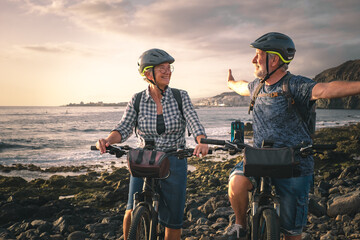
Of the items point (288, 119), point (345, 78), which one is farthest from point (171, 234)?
point (345, 78)

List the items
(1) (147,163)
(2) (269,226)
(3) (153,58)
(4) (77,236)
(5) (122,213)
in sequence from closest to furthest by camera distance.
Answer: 1. (2) (269,226)
2. (1) (147,163)
3. (3) (153,58)
4. (4) (77,236)
5. (5) (122,213)

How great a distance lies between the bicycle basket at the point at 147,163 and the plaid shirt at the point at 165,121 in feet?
1.77

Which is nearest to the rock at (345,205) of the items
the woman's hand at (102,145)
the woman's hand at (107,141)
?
the woman's hand at (107,141)

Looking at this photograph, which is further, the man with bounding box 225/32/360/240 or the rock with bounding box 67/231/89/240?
the rock with bounding box 67/231/89/240

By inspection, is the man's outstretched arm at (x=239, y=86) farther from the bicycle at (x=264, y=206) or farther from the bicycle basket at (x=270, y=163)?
the bicycle basket at (x=270, y=163)

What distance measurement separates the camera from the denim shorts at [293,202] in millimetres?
3127

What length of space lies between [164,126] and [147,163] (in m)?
0.74

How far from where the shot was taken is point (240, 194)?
10.5ft

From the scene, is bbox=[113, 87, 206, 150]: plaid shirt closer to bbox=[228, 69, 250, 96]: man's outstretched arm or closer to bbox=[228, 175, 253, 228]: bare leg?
bbox=[228, 175, 253, 228]: bare leg

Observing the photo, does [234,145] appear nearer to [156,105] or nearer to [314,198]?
[156,105]

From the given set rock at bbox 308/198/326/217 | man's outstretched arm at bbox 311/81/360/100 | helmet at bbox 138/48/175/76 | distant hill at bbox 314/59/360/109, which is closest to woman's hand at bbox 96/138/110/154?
helmet at bbox 138/48/175/76

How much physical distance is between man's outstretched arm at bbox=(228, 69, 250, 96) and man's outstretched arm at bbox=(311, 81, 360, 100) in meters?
1.19

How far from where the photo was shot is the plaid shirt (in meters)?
3.63

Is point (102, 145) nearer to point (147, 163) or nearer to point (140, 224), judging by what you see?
point (147, 163)
